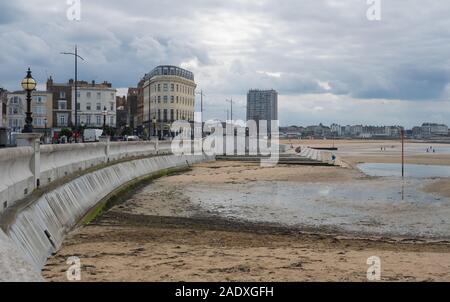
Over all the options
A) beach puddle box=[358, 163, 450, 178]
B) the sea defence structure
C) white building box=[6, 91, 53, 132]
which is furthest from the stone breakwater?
white building box=[6, 91, 53, 132]

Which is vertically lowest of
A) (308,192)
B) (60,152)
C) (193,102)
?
(308,192)

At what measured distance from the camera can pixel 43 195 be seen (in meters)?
13.9

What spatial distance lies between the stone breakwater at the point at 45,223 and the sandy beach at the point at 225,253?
38 cm

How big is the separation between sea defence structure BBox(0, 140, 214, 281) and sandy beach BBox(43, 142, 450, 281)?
0.54 metres

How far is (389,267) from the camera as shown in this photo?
11.4 metres

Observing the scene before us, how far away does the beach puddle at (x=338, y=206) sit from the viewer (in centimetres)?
1888

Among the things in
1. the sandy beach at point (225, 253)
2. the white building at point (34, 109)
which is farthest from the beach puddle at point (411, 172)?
the white building at point (34, 109)

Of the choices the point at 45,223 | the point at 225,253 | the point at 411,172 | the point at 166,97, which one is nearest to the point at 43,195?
the point at 45,223

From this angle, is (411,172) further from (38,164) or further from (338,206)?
(38,164)

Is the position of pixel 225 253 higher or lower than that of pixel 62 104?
lower

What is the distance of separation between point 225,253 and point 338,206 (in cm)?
1242

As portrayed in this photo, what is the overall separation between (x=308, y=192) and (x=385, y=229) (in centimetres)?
1232
